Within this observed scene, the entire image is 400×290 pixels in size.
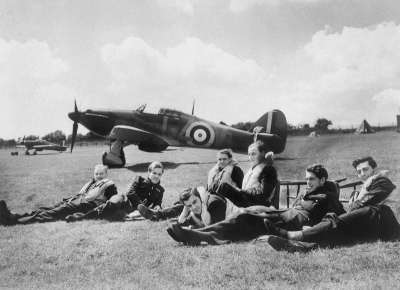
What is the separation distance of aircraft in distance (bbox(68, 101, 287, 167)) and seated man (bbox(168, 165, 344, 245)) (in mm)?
9654

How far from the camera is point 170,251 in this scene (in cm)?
405

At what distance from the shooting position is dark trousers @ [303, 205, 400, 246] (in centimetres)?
386

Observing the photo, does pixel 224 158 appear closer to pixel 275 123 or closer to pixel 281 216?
pixel 281 216

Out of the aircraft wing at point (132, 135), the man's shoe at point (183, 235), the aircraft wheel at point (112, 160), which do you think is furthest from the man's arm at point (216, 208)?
the aircraft wing at point (132, 135)

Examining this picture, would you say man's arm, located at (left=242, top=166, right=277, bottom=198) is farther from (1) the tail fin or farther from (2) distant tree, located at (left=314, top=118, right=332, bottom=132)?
(2) distant tree, located at (left=314, top=118, right=332, bottom=132)

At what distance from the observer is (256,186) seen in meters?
4.69

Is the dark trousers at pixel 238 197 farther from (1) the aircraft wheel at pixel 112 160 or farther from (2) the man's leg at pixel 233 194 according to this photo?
(1) the aircraft wheel at pixel 112 160

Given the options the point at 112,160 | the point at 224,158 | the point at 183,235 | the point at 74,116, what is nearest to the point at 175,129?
the point at 112,160

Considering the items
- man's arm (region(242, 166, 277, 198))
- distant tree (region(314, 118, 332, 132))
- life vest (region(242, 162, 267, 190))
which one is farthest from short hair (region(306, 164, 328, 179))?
distant tree (region(314, 118, 332, 132))

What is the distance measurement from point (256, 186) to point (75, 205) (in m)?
2.92

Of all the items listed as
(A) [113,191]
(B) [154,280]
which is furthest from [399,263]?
(A) [113,191]

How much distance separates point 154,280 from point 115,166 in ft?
33.0

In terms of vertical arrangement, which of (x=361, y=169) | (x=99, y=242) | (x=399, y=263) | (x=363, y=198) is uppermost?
(x=361, y=169)

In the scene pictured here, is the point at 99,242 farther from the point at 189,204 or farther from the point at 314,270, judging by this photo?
the point at 314,270
